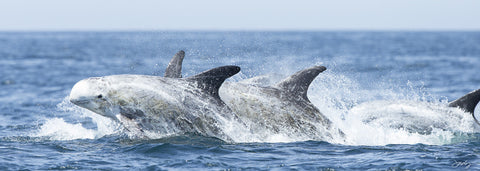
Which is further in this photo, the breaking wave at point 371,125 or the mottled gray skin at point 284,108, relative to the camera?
the breaking wave at point 371,125

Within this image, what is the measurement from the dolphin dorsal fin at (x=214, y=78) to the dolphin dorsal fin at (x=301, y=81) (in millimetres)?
1604

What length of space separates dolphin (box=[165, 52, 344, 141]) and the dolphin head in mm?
2382

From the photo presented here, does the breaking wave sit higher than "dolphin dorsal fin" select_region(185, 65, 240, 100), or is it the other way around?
"dolphin dorsal fin" select_region(185, 65, 240, 100)

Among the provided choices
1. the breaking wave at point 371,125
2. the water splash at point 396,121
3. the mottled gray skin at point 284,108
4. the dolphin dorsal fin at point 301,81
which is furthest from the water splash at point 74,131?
the water splash at point 396,121

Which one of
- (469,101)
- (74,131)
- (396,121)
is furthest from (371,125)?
(74,131)

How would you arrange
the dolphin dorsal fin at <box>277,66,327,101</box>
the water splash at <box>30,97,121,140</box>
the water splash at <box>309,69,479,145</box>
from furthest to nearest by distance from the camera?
the water splash at <box>30,97,121,140</box>, the water splash at <box>309,69,479,145</box>, the dolphin dorsal fin at <box>277,66,327,101</box>

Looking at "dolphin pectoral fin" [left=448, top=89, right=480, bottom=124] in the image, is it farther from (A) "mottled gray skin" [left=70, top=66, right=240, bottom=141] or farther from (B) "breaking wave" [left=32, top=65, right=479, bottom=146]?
(A) "mottled gray skin" [left=70, top=66, right=240, bottom=141]

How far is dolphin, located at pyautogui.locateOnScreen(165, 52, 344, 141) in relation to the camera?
1321 centimetres

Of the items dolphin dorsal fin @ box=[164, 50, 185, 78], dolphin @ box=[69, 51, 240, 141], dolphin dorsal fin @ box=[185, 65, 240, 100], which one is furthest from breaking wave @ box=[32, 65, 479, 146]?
dolphin dorsal fin @ box=[164, 50, 185, 78]

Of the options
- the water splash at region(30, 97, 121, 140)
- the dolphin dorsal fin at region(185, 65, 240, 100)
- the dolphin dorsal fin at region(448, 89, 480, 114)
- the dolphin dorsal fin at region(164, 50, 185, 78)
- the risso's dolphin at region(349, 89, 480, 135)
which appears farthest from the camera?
the dolphin dorsal fin at region(448, 89, 480, 114)

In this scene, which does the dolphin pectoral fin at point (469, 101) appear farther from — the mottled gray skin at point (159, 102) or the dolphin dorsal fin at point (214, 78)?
the dolphin dorsal fin at point (214, 78)

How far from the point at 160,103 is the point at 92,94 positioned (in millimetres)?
1357

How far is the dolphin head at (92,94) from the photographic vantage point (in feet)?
41.0

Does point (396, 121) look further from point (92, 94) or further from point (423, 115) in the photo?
point (92, 94)
